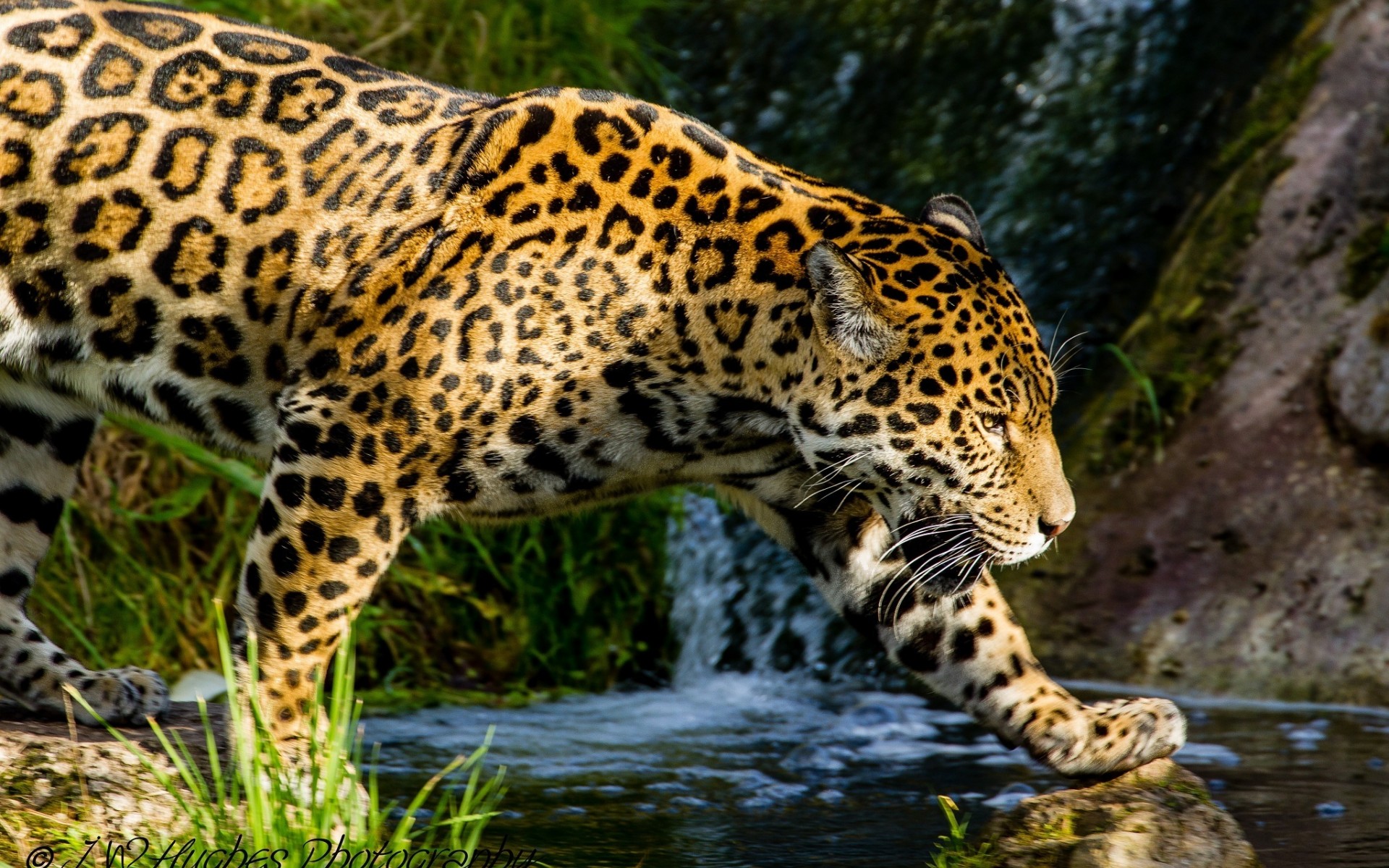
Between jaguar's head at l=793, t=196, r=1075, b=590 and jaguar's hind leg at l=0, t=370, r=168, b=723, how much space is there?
102 inches

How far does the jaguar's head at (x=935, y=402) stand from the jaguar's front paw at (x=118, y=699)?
2.53m

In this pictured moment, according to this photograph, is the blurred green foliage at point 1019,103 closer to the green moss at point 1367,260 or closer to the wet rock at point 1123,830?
the green moss at point 1367,260

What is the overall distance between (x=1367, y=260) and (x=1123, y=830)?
16.9ft

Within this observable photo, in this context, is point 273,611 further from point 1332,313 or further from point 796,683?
point 1332,313

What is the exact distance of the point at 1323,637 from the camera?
323 inches

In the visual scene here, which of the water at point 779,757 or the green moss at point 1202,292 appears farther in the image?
the green moss at point 1202,292

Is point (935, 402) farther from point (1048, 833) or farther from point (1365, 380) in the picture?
point (1365, 380)

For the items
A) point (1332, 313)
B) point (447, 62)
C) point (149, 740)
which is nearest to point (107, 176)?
point (149, 740)

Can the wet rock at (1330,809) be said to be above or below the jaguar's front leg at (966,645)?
below

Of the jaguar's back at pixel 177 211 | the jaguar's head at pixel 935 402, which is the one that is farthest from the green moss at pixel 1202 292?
the jaguar's back at pixel 177 211

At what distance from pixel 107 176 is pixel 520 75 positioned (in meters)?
5.05

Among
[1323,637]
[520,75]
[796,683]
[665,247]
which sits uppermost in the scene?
[520,75]

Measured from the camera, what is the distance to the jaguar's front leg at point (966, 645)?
5527mm

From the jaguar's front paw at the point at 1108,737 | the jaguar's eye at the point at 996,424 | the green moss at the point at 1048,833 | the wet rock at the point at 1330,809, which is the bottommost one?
the wet rock at the point at 1330,809
